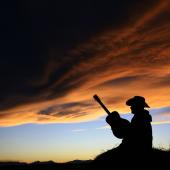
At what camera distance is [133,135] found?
11008 mm

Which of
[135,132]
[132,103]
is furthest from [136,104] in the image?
[135,132]

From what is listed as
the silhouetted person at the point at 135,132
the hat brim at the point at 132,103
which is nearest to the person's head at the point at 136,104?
the hat brim at the point at 132,103

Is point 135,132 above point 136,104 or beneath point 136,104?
beneath

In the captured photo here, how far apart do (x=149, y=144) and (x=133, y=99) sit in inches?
56.0

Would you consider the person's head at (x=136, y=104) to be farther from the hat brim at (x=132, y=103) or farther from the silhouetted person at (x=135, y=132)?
the silhouetted person at (x=135, y=132)

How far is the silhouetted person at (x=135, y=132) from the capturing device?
1103 cm

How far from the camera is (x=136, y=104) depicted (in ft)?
37.8

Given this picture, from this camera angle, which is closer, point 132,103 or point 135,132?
point 135,132

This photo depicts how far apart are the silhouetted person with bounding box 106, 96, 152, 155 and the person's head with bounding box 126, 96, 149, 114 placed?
14 cm

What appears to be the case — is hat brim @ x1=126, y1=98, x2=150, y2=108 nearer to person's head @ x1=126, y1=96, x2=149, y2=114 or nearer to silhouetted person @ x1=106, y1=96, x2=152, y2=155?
person's head @ x1=126, y1=96, x2=149, y2=114

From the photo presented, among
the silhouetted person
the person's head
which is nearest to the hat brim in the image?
the person's head

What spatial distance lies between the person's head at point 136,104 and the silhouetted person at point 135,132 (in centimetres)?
14

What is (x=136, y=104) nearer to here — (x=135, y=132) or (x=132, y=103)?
(x=132, y=103)

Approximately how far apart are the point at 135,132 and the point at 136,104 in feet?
3.03
